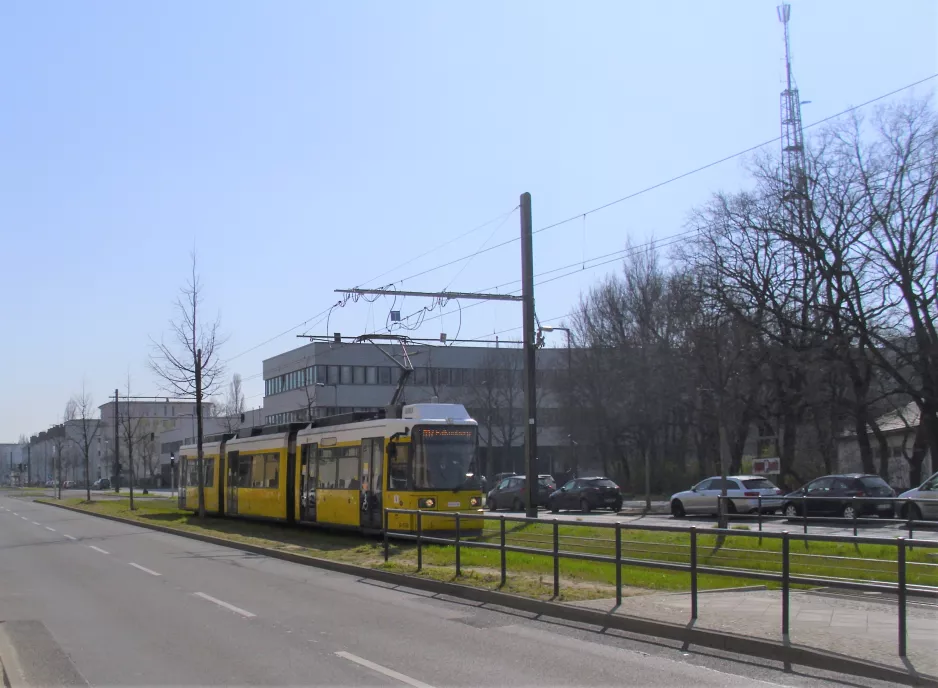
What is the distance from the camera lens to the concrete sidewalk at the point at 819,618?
839 cm

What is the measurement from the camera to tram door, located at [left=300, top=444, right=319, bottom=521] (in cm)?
2641

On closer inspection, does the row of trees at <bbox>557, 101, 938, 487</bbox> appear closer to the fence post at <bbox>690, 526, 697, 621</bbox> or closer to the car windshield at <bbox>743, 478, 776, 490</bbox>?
the car windshield at <bbox>743, 478, 776, 490</bbox>

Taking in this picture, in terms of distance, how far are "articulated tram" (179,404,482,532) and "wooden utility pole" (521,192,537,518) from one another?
208 cm

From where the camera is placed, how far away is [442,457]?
22.4m

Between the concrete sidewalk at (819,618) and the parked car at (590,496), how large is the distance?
87.7 feet

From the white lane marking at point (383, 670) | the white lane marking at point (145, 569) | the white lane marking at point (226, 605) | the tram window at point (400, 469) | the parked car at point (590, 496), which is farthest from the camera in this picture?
the parked car at point (590, 496)

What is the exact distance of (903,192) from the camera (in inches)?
1428

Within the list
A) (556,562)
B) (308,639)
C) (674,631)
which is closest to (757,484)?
(556,562)

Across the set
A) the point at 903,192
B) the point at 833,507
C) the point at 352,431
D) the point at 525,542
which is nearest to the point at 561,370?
the point at 903,192

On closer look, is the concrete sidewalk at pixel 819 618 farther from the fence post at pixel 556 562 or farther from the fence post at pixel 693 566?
the fence post at pixel 556 562

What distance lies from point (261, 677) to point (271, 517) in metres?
21.7

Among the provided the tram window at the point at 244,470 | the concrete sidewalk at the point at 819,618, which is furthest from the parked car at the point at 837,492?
the tram window at the point at 244,470

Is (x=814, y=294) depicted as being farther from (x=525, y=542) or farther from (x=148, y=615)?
(x=148, y=615)

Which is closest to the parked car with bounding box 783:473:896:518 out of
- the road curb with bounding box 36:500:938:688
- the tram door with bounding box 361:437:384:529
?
the tram door with bounding box 361:437:384:529
